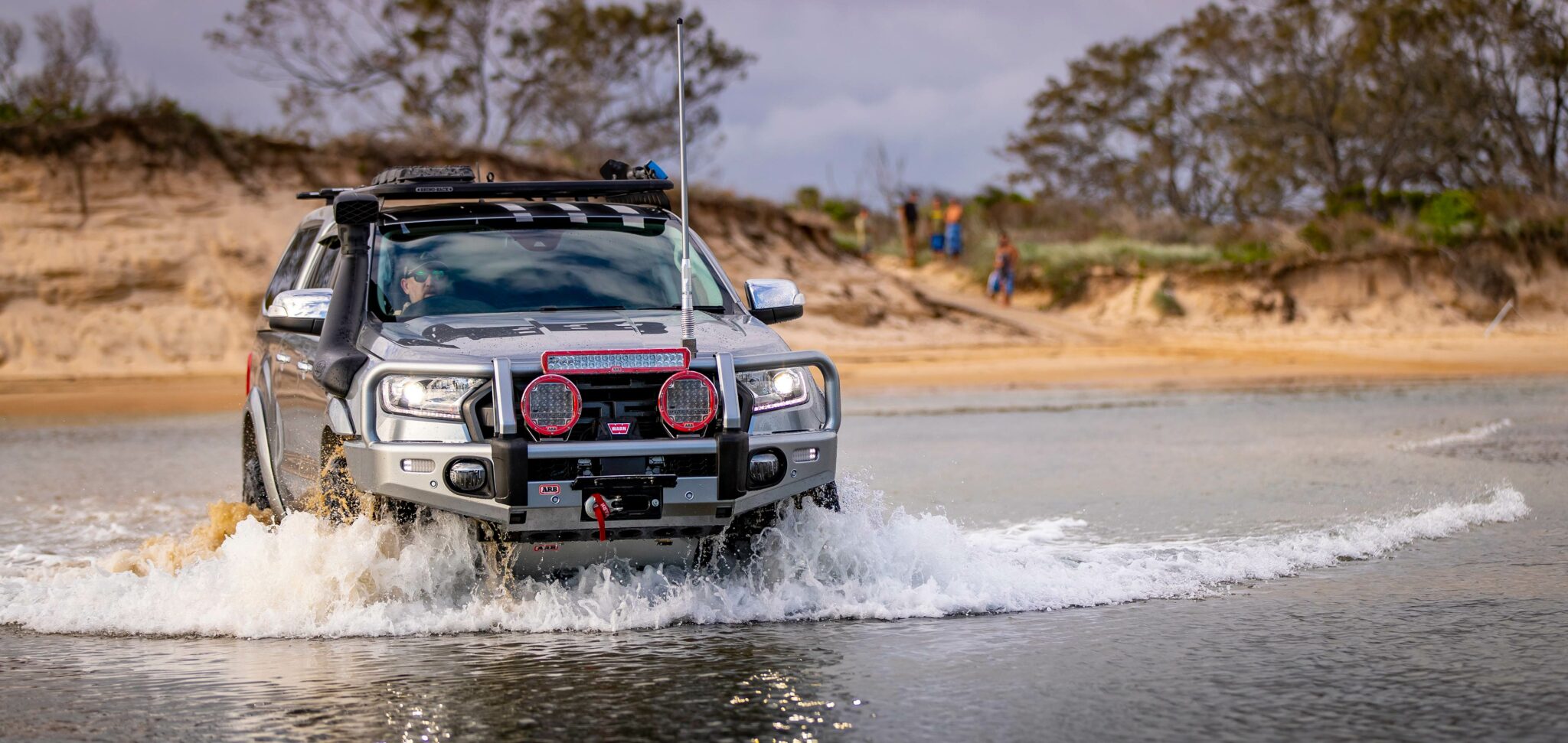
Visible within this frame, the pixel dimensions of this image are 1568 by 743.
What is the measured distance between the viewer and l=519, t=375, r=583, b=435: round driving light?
19.9 ft

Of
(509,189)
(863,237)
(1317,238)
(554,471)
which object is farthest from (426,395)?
(863,237)

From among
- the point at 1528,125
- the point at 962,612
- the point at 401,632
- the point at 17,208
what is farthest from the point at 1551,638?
the point at 1528,125

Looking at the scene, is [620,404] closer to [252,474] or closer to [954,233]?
[252,474]

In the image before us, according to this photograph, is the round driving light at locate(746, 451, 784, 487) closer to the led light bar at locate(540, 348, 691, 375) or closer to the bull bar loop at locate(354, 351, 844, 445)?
the bull bar loop at locate(354, 351, 844, 445)

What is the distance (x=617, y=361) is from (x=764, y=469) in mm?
669

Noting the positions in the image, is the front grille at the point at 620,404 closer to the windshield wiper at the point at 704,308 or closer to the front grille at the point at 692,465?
the front grille at the point at 692,465

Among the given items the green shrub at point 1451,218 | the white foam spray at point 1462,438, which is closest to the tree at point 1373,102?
the green shrub at point 1451,218

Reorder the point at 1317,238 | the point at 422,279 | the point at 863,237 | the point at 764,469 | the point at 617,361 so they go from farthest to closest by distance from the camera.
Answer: the point at 863,237 → the point at 1317,238 → the point at 422,279 → the point at 764,469 → the point at 617,361

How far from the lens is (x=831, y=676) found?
5496mm

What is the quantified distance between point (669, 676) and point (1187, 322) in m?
28.1

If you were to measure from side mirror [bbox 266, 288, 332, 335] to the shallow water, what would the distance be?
81 centimetres

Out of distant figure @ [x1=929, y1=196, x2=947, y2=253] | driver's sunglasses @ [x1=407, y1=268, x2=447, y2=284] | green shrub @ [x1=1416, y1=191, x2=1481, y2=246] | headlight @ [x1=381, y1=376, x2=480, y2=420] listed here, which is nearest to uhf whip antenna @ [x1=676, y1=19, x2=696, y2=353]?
headlight @ [x1=381, y1=376, x2=480, y2=420]

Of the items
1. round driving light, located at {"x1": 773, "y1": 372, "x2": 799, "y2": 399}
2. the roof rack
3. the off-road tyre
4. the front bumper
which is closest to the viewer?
the front bumper

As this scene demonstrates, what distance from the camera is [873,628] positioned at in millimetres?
6383
